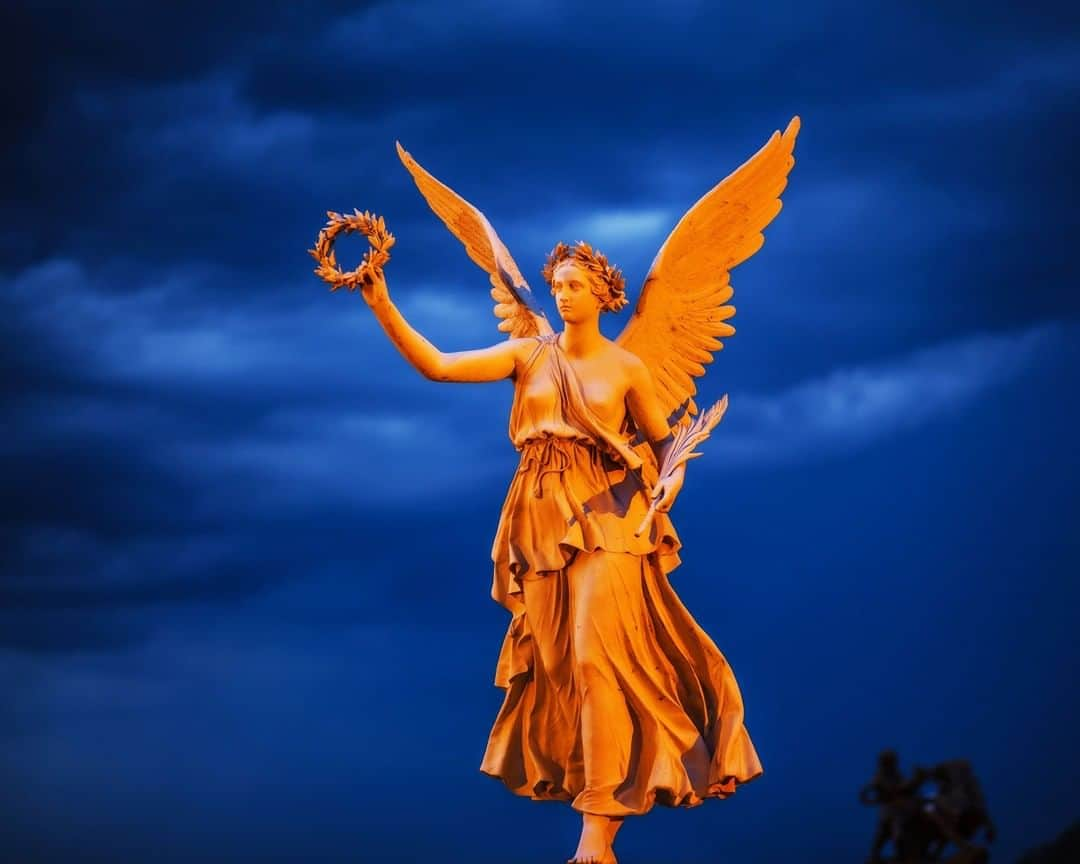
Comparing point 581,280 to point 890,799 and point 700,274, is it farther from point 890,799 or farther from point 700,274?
point 890,799

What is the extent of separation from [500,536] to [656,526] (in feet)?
3.00

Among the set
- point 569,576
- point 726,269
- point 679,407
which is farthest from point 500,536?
point 726,269

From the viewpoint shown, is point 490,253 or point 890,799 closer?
point 890,799

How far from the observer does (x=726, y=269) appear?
1245 centimetres

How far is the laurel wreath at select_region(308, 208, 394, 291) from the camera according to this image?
446 inches

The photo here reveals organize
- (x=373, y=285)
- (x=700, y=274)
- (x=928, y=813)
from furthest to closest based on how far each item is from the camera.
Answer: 1. (x=700, y=274)
2. (x=373, y=285)
3. (x=928, y=813)

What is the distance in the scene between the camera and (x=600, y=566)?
38.4ft

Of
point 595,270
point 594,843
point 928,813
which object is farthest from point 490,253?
point 928,813

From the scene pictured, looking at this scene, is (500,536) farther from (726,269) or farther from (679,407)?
(726,269)

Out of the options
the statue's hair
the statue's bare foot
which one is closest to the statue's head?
the statue's hair

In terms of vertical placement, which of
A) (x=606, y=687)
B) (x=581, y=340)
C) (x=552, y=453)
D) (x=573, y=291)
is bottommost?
(x=606, y=687)

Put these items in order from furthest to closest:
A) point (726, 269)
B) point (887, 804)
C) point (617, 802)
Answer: point (726, 269), point (617, 802), point (887, 804)

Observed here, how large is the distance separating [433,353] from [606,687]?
2.14 meters

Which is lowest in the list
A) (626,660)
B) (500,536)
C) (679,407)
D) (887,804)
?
(887,804)
